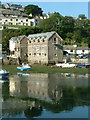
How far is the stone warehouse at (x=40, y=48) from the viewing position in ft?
166

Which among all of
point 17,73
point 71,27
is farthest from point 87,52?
point 17,73

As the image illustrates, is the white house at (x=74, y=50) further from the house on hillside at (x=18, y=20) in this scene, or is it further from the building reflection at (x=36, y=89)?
the house on hillside at (x=18, y=20)

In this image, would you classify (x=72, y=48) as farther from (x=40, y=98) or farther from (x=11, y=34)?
(x=40, y=98)

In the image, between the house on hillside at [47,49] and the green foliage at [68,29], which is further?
the green foliage at [68,29]

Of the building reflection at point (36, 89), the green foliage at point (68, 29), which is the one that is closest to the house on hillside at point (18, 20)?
the green foliage at point (68, 29)

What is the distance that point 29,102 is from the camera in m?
23.3

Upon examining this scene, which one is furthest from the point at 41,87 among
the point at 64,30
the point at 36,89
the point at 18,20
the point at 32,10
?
the point at 32,10

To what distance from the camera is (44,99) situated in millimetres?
24406

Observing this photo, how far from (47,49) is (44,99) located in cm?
2668

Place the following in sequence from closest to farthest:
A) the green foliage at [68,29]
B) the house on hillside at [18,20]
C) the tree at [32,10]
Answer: the green foliage at [68,29]
the house on hillside at [18,20]
the tree at [32,10]

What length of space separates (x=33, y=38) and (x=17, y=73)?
14707mm

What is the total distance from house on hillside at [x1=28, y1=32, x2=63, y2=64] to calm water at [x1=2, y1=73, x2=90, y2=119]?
54.3 ft

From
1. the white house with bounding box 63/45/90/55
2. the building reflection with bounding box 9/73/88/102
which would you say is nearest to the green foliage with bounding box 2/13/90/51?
the white house with bounding box 63/45/90/55

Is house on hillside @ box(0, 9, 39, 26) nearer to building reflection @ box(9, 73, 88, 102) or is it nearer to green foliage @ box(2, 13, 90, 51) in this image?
green foliage @ box(2, 13, 90, 51)
